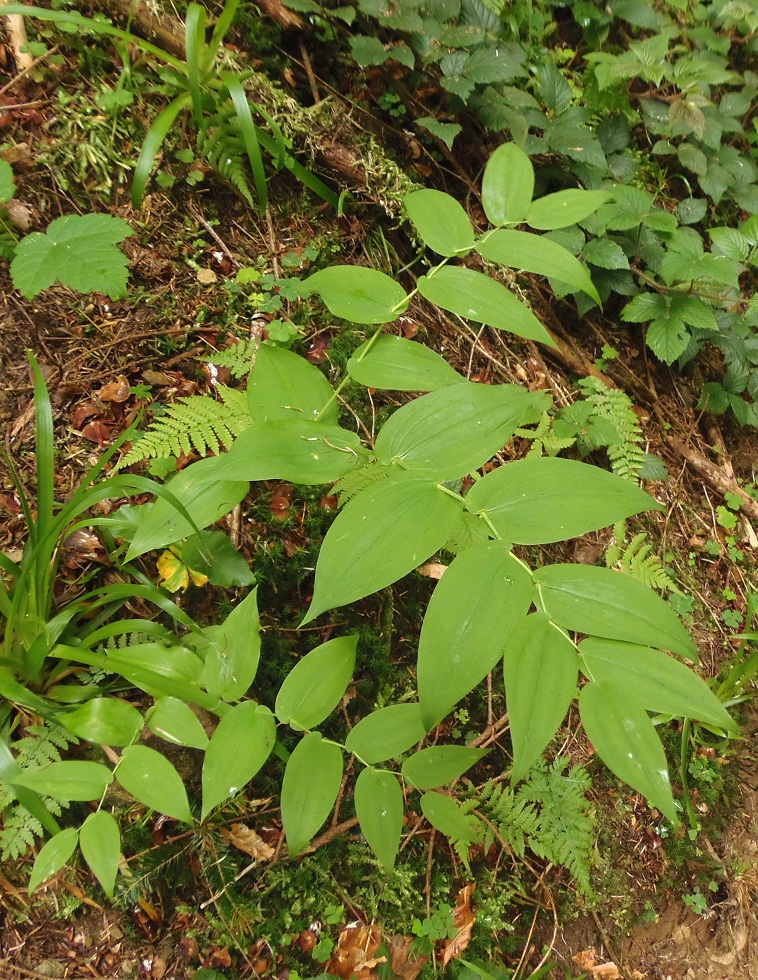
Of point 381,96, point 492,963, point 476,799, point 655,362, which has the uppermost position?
point 381,96

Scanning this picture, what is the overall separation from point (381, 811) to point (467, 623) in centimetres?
71

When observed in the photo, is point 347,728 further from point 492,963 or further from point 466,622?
point 466,622

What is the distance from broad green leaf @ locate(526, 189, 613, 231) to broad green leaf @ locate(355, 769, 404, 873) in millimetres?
1513

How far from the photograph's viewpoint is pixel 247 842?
5.91 feet

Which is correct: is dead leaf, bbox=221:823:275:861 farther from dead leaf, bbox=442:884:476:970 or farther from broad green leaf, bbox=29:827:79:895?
dead leaf, bbox=442:884:476:970

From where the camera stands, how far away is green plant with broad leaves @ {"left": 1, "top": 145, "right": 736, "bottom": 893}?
108 cm

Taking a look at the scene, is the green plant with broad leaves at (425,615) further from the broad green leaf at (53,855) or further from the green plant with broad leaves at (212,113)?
the green plant with broad leaves at (212,113)

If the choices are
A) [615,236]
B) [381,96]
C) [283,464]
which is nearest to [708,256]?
[615,236]

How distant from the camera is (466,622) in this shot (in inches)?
43.6

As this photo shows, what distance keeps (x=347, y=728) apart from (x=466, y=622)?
3.46 feet

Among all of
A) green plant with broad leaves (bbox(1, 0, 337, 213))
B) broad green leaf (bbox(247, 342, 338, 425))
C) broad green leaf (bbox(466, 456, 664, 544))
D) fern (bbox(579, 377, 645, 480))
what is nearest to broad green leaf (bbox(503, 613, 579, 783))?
broad green leaf (bbox(466, 456, 664, 544))

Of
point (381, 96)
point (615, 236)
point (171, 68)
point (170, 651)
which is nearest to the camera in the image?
point (170, 651)

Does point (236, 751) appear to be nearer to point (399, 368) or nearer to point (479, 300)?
point (399, 368)

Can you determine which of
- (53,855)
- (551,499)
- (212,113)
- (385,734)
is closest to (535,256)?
(551,499)
